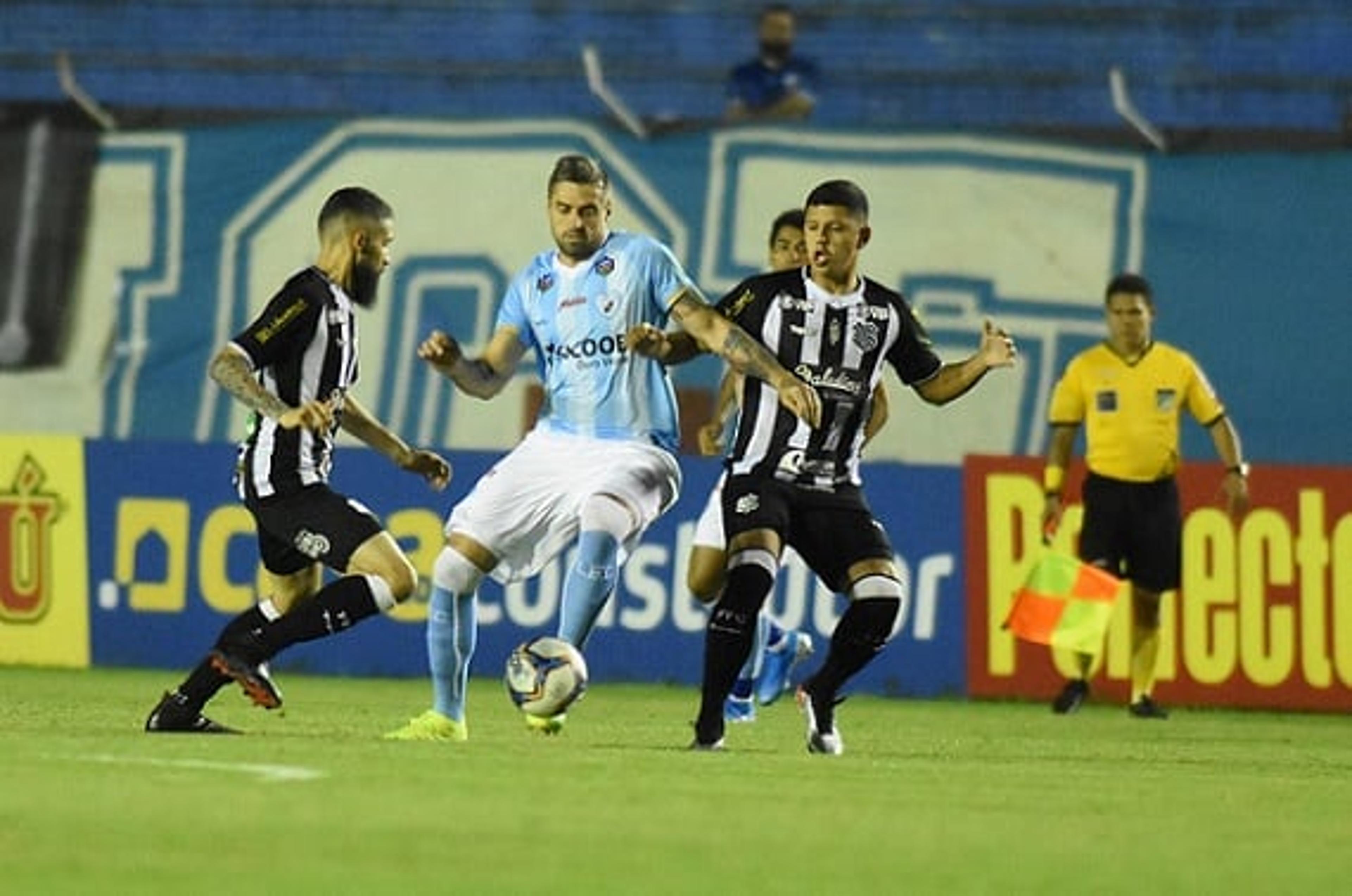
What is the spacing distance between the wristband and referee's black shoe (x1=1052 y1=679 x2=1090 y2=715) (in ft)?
2.97

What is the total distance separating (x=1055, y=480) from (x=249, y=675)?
6.33 meters

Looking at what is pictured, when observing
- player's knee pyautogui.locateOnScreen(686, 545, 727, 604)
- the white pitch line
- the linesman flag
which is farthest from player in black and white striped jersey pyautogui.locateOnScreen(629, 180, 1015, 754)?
the linesman flag

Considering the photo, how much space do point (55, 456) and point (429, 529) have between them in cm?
204

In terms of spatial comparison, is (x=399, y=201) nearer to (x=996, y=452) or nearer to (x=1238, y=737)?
(x=996, y=452)

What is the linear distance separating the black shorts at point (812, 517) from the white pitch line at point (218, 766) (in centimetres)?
230

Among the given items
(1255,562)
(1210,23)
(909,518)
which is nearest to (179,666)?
(909,518)

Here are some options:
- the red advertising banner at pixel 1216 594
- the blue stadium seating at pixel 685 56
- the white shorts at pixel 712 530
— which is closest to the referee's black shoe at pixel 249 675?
the white shorts at pixel 712 530

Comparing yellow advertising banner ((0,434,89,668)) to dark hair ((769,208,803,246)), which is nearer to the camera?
dark hair ((769,208,803,246))

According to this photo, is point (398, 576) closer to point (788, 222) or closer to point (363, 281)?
point (363, 281)

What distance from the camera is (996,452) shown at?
19.2m

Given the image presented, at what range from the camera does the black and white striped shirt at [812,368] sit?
11758mm

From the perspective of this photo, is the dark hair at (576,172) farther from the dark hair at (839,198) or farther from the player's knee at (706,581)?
the player's knee at (706,581)

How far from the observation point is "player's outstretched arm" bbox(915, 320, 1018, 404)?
1165 cm

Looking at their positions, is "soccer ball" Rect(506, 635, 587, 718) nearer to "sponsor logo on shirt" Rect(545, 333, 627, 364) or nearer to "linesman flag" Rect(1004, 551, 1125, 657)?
"sponsor logo on shirt" Rect(545, 333, 627, 364)
